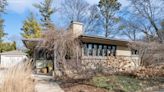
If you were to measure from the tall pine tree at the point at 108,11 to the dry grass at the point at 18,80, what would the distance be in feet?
123

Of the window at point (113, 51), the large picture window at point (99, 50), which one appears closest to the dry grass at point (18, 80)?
the large picture window at point (99, 50)

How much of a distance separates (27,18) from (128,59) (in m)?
26.6

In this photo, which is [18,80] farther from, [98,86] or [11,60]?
[98,86]

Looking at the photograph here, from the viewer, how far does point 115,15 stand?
4466cm

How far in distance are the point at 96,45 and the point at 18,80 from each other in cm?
1665

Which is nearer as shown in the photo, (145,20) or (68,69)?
(68,69)

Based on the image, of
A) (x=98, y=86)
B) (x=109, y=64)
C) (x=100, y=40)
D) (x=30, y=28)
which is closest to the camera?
(x=98, y=86)

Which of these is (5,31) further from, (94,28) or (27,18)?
(94,28)

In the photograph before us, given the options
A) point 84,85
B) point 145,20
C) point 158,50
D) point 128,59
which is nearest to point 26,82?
point 84,85

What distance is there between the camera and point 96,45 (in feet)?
74.8

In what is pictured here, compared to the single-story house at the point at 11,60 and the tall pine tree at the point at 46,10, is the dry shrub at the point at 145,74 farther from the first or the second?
the tall pine tree at the point at 46,10

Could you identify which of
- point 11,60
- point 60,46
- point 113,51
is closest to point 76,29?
point 60,46

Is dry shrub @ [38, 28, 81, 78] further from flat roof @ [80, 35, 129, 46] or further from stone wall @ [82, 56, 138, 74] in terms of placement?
flat roof @ [80, 35, 129, 46]

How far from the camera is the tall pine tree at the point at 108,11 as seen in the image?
4394 centimetres
